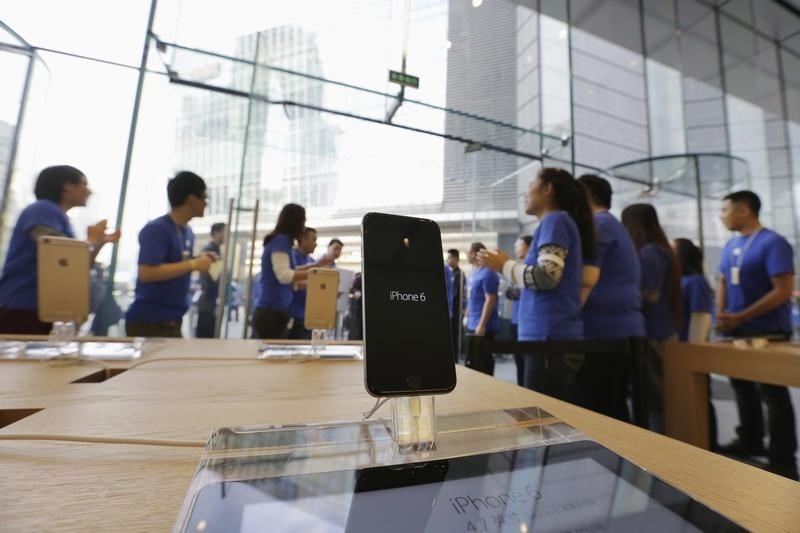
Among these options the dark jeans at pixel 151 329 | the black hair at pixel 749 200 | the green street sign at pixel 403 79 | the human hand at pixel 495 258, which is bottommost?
the dark jeans at pixel 151 329

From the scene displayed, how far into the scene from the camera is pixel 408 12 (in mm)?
3041

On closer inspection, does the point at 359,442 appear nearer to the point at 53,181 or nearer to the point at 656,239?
the point at 53,181

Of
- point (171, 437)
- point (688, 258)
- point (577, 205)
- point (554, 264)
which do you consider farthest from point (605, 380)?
point (688, 258)

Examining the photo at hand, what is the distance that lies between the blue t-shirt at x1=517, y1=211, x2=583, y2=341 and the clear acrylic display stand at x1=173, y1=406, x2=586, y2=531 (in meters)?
0.88

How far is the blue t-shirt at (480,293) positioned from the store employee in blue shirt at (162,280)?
2.08m

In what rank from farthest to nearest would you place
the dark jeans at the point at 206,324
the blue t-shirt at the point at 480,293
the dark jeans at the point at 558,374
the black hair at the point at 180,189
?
the blue t-shirt at the point at 480,293 < the dark jeans at the point at 206,324 < the black hair at the point at 180,189 < the dark jeans at the point at 558,374

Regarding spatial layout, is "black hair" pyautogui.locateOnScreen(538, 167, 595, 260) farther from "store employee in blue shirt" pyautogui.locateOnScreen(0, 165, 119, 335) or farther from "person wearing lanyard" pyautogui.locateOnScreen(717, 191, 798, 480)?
"store employee in blue shirt" pyautogui.locateOnScreen(0, 165, 119, 335)

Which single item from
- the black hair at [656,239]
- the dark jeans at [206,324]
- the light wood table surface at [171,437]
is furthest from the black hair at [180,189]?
the black hair at [656,239]

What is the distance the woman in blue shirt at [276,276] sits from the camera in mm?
1882

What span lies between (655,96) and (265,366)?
4831 millimetres

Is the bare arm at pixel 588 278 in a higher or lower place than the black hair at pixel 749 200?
lower

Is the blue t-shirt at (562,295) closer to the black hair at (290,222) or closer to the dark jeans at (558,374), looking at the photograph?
the dark jeans at (558,374)

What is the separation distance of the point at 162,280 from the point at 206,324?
4.63ft

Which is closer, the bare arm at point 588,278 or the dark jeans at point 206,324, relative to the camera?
the bare arm at point 588,278
